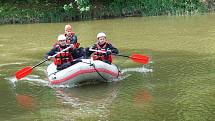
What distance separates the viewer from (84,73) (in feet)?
36.0

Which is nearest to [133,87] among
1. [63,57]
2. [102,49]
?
[102,49]

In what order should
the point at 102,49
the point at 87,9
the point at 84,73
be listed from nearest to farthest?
1. the point at 84,73
2. the point at 102,49
3. the point at 87,9

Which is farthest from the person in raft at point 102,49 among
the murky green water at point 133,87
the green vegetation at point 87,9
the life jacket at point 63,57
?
the green vegetation at point 87,9

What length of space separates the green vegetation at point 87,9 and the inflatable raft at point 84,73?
52.0ft

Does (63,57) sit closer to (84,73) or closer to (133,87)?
(84,73)

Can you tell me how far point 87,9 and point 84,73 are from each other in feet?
53.4

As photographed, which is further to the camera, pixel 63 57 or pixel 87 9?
pixel 87 9

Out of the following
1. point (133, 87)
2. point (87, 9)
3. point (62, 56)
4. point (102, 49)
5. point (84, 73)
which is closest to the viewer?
point (133, 87)

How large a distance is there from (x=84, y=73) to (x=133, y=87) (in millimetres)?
1186

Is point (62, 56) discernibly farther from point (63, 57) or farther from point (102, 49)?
point (102, 49)

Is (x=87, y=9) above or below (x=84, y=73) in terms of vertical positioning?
above

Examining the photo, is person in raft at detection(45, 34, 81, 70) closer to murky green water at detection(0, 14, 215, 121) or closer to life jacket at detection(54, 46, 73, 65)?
life jacket at detection(54, 46, 73, 65)

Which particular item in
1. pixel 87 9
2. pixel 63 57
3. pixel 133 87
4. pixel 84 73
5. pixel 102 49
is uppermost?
pixel 87 9

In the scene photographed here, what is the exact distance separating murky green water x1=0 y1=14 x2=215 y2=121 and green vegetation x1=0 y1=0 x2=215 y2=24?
758 cm
